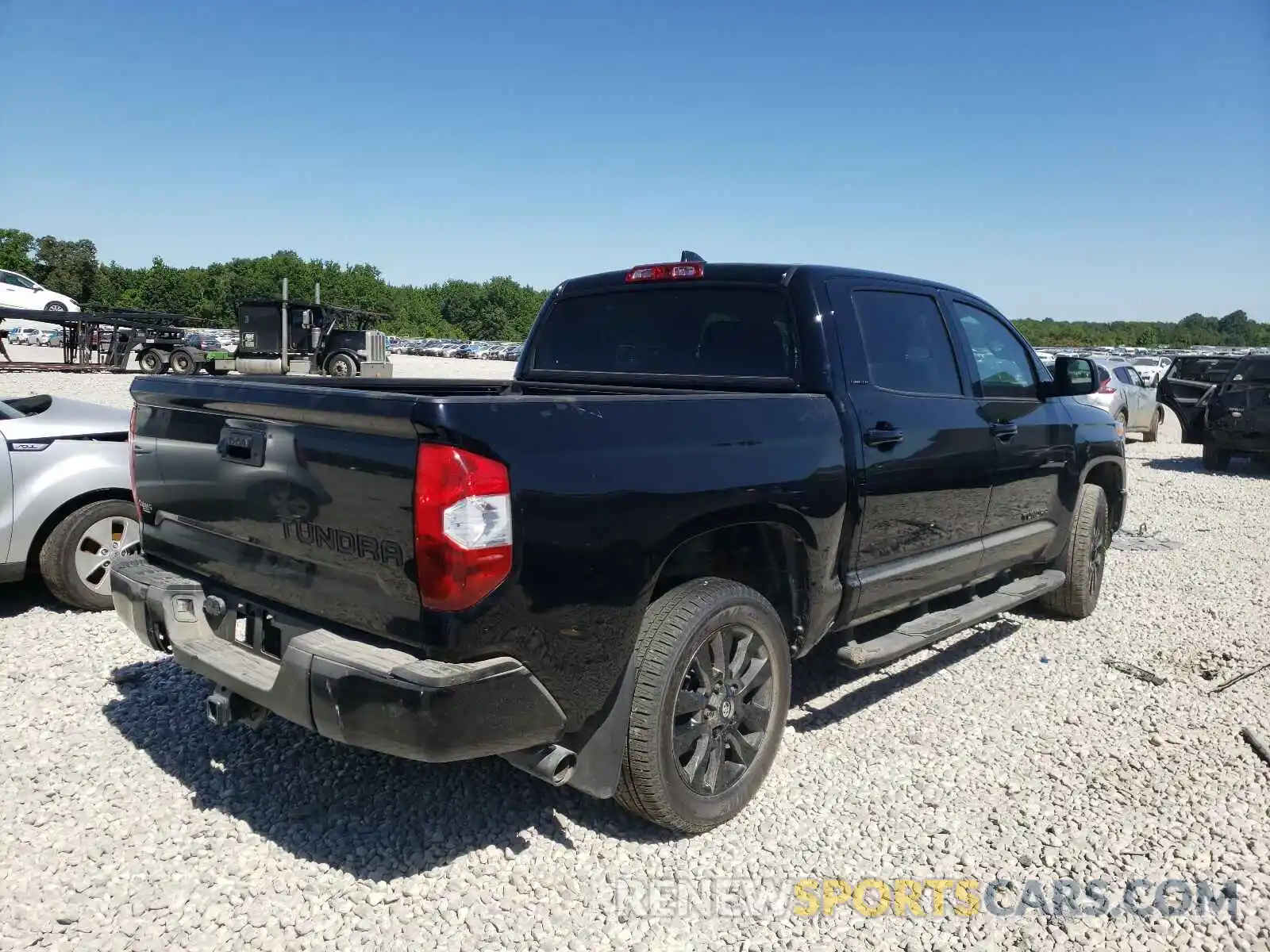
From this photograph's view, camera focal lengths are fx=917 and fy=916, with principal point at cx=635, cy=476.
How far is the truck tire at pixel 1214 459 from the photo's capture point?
43.7 feet

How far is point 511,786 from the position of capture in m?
3.52

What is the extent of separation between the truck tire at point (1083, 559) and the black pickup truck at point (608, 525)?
1.12 m

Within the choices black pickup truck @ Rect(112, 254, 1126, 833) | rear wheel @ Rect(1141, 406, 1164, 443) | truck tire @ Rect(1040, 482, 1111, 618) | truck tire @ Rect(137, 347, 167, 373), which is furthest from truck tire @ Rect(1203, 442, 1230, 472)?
truck tire @ Rect(137, 347, 167, 373)

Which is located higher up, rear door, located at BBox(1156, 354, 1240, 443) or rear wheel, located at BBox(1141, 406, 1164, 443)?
rear door, located at BBox(1156, 354, 1240, 443)

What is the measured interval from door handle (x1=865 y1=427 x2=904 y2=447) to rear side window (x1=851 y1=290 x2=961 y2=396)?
0.22 meters

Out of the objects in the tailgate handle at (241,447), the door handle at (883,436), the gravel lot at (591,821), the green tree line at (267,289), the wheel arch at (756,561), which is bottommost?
the gravel lot at (591,821)

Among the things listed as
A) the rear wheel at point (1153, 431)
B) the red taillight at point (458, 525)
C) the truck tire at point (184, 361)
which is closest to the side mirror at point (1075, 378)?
the red taillight at point (458, 525)

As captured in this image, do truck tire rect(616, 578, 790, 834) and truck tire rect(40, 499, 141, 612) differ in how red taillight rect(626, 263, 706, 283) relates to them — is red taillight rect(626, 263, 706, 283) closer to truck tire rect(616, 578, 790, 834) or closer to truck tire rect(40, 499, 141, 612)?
truck tire rect(616, 578, 790, 834)

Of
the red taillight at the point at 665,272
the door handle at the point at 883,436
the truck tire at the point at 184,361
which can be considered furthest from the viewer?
the truck tire at the point at 184,361

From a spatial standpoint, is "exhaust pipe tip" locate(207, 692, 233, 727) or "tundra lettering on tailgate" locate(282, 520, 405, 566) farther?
"exhaust pipe tip" locate(207, 692, 233, 727)

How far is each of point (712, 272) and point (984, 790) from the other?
2.42m

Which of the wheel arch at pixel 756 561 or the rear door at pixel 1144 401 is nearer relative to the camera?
the wheel arch at pixel 756 561

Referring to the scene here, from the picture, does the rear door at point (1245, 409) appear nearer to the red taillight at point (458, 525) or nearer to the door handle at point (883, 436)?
the door handle at point (883, 436)

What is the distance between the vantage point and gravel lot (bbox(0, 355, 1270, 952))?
8.84 ft
